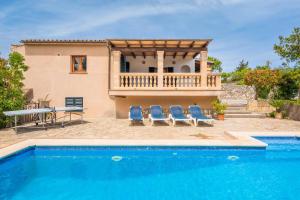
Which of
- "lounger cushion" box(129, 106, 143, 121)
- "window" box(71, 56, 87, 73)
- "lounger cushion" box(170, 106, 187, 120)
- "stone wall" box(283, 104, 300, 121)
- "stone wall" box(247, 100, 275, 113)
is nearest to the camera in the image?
"lounger cushion" box(129, 106, 143, 121)

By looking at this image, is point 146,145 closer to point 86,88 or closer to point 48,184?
point 48,184

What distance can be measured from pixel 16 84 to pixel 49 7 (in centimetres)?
607

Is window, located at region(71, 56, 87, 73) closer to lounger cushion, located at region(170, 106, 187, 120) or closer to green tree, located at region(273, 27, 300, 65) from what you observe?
lounger cushion, located at region(170, 106, 187, 120)

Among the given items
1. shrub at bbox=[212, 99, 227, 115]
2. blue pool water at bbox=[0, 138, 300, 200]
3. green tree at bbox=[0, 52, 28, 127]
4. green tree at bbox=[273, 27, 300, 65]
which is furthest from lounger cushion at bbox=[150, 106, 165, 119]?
green tree at bbox=[273, 27, 300, 65]

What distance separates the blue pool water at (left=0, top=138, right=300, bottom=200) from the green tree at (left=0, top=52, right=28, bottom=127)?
219 inches

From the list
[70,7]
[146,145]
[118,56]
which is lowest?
[146,145]

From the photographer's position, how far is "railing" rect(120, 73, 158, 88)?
1521 cm

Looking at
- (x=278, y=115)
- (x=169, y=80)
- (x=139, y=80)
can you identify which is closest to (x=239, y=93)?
(x=278, y=115)

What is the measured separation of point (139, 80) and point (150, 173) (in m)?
9.50

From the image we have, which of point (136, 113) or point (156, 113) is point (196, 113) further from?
point (136, 113)

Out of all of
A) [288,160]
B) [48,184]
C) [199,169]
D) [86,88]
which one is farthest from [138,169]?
[86,88]

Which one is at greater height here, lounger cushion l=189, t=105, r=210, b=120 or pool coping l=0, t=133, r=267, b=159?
lounger cushion l=189, t=105, r=210, b=120

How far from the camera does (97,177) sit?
6.30 metres

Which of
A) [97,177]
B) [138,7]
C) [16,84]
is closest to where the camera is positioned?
[97,177]
